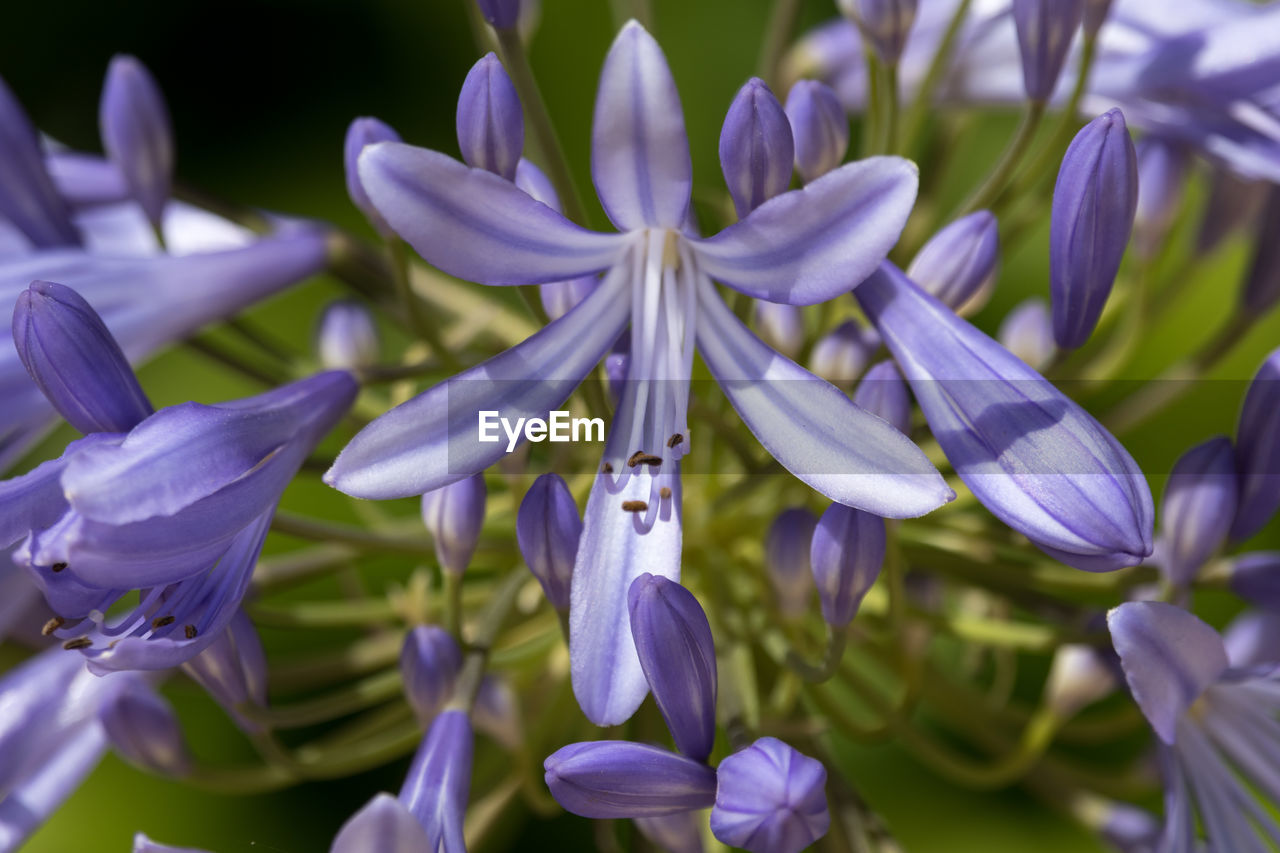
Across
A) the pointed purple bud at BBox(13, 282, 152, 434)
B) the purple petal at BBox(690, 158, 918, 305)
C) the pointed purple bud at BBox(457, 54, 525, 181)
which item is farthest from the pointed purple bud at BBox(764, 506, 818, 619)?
the pointed purple bud at BBox(13, 282, 152, 434)

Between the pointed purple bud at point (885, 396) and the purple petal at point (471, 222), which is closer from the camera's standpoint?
the purple petal at point (471, 222)

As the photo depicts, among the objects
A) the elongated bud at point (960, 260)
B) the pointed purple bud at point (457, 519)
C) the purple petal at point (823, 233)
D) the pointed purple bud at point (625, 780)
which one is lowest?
the pointed purple bud at point (625, 780)

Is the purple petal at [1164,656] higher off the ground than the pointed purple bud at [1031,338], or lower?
lower

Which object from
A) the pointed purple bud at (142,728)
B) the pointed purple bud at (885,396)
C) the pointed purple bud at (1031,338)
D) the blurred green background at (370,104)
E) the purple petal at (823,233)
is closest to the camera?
the purple petal at (823,233)

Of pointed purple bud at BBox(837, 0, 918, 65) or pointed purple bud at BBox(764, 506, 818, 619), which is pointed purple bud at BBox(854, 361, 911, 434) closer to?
pointed purple bud at BBox(764, 506, 818, 619)

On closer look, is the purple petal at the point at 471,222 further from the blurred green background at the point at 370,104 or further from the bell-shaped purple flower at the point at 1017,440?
the blurred green background at the point at 370,104

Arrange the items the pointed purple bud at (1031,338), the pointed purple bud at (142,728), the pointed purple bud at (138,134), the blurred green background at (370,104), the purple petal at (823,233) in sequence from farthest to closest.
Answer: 1. the blurred green background at (370,104)
2. the pointed purple bud at (1031,338)
3. the pointed purple bud at (138,134)
4. the pointed purple bud at (142,728)
5. the purple petal at (823,233)

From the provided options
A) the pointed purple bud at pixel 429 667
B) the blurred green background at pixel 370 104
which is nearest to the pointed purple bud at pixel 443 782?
the pointed purple bud at pixel 429 667

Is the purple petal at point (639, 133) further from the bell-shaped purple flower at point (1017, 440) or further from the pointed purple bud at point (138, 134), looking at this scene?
the pointed purple bud at point (138, 134)
